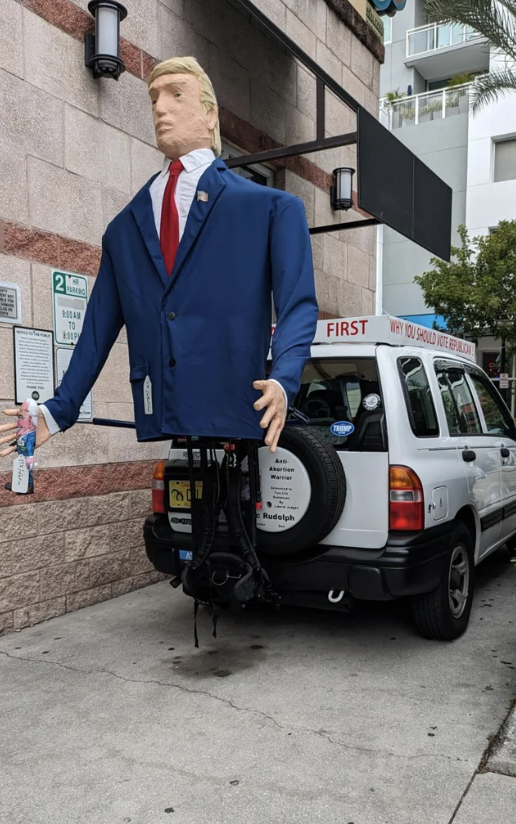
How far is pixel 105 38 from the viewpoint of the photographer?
5043mm

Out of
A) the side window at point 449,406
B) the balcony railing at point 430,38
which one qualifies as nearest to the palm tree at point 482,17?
the side window at point 449,406

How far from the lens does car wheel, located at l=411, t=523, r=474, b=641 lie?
3949 mm

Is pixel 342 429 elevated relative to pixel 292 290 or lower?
lower

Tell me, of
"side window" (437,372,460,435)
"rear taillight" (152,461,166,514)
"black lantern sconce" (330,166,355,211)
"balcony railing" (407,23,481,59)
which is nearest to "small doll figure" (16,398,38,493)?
"rear taillight" (152,461,166,514)

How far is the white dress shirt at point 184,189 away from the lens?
305cm

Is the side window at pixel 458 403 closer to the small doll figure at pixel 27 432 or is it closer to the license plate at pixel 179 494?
the license plate at pixel 179 494

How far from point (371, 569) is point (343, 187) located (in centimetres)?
634

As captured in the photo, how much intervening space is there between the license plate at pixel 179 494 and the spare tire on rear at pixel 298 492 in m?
0.52

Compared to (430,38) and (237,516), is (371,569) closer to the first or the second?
(237,516)

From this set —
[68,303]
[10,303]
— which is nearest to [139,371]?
[10,303]

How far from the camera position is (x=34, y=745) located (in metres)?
2.95

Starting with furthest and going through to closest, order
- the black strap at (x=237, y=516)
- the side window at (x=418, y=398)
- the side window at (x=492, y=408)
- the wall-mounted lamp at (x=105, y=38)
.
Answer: the side window at (x=492, y=408) → the wall-mounted lamp at (x=105, y=38) → the side window at (x=418, y=398) → the black strap at (x=237, y=516)

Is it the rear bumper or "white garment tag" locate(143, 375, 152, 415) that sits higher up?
"white garment tag" locate(143, 375, 152, 415)

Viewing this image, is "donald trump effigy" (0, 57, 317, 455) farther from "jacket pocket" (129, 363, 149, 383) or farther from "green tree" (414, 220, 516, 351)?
"green tree" (414, 220, 516, 351)
